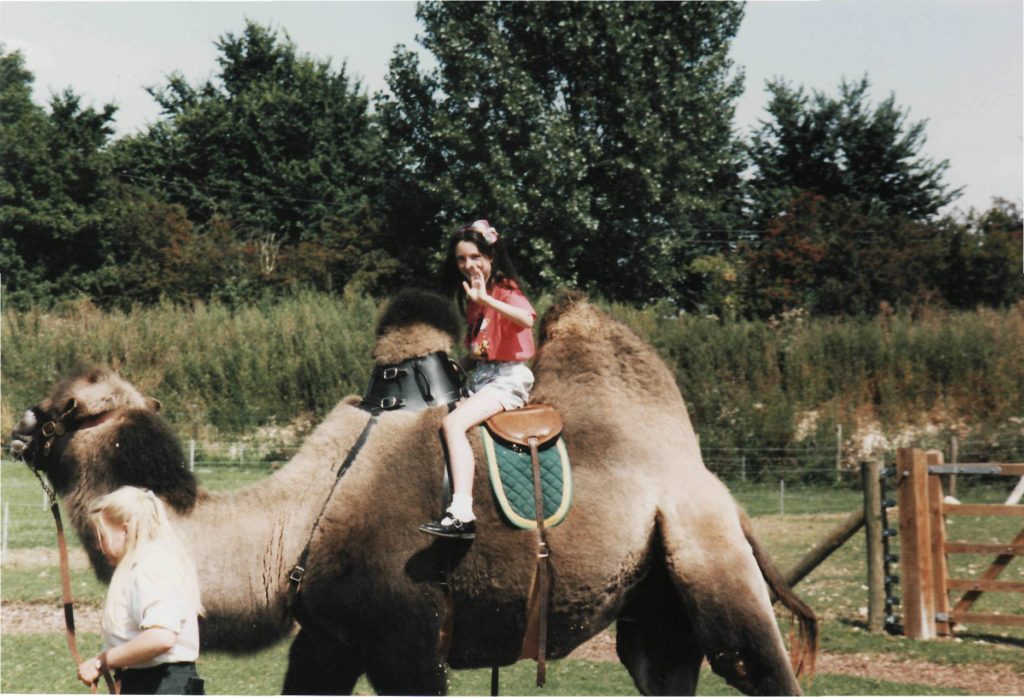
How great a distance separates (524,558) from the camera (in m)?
5.25

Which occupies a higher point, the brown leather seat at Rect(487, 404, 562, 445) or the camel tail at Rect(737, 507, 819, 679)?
the brown leather seat at Rect(487, 404, 562, 445)

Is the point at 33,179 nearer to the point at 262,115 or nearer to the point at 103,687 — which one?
the point at 262,115

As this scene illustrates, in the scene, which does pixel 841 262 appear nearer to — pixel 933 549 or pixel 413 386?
pixel 933 549

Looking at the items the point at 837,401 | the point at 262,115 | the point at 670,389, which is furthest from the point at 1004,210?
the point at 670,389

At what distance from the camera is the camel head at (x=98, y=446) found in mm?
5309

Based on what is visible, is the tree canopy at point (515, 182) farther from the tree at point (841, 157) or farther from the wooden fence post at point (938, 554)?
the wooden fence post at point (938, 554)

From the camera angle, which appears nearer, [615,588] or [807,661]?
[615,588]

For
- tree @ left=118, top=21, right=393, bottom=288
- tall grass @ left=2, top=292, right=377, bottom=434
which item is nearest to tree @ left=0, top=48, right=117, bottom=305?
tree @ left=118, top=21, right=393, bottom=288

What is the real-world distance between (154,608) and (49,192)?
102ft

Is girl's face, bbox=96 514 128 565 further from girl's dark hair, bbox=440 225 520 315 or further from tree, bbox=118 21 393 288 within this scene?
tree, bbox=118 21 393 288

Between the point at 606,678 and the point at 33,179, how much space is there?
28037mm

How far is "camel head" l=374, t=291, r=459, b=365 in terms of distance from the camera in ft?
18.4

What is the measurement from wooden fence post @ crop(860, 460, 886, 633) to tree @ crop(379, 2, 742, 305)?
15.4 m

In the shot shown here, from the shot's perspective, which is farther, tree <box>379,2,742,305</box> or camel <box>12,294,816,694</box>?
tree <box>379,2,742,305</box>
